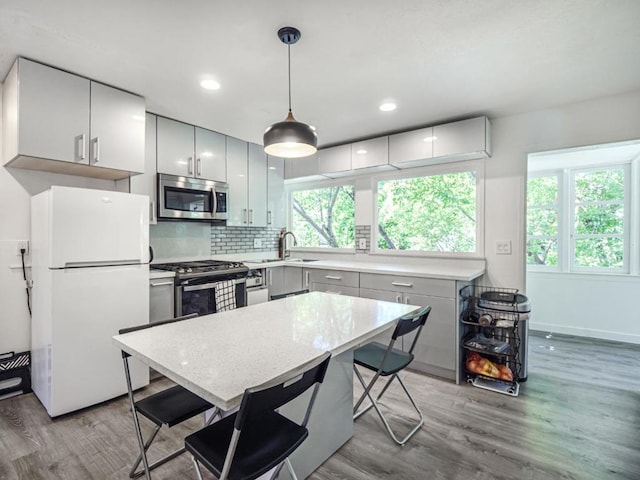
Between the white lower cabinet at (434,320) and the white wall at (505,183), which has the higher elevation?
the white wall at (505,183)

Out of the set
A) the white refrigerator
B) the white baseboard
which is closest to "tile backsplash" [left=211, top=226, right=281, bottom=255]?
the white refrigerator

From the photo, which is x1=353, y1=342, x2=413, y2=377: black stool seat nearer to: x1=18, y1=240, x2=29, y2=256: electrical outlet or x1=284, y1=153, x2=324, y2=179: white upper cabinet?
x1=284, y1=153, x2=324, y2=179: white upper cabinet

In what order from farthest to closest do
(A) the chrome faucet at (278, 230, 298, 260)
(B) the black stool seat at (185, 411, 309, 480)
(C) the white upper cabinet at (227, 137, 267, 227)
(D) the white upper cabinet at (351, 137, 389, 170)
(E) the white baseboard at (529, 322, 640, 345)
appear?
(A) the chrome faucet at (278, 230, 298, 260) < (C) the white upper cabinet at (227, 137, 267, 227) < (E) the white baseboard at (529, 322, 640, 345) < (D) the white upper cabinet at (351, 137, 389, 170) < (B) the black stool seat at (185, 411, 309, 480)

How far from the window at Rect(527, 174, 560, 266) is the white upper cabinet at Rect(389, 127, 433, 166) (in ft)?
6.54

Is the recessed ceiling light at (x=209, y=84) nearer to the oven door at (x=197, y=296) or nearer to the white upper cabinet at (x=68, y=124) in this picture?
the white upper cabinet at (x=68, y=124)

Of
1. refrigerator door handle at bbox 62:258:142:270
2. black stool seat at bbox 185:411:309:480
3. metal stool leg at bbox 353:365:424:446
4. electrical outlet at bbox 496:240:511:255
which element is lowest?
metal stool leg at bbox 353:365:424:446

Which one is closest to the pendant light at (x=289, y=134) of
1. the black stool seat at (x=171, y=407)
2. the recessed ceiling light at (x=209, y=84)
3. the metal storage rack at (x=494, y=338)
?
the recessed ceiling light at (x=209, y=84)

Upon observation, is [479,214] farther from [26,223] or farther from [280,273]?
[26,223]

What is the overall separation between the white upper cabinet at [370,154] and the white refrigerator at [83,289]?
2.24m

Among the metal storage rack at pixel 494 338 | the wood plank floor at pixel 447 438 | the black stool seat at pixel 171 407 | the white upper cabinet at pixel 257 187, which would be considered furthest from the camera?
the white upper cabinet at pixel 257 187

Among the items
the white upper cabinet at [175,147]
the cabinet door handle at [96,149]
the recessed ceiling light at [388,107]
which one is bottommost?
the cabinet door handle at [96,149]

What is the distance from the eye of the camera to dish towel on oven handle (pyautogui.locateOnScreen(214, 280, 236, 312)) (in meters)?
3.20

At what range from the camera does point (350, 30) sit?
1.87 metres

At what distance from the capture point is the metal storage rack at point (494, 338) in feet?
8.89
